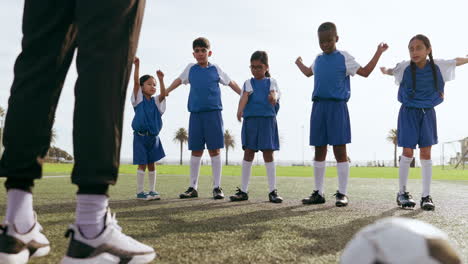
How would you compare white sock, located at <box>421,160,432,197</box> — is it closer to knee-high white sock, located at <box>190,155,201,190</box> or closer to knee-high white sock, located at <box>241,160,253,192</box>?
knee-high white sock, located at <box>241,160,253,192</box>

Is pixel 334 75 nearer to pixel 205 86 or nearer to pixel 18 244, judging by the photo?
pixel 205 86

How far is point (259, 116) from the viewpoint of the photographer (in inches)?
231

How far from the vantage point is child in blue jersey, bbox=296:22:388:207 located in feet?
17.1

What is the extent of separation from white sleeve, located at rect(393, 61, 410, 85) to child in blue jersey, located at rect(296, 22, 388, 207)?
13.8 inches

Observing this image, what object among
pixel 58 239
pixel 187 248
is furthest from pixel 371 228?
pixel 58 239

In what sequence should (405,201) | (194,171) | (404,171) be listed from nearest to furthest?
(405,201)
(404,171)
(194,171)

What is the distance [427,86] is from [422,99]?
0.59 ft

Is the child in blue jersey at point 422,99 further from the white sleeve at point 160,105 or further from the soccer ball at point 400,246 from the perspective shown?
the soccer ball at point 400,246

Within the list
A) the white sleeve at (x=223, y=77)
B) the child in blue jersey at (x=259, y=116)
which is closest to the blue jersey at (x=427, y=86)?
the child in blue jersey at (x=259, y=116)

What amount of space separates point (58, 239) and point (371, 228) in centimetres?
196

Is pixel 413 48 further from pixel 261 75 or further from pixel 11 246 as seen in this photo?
pixel 11 246

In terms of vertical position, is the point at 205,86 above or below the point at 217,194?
above

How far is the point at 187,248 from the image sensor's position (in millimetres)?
2207

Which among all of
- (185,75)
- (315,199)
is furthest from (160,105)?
(315,199)
